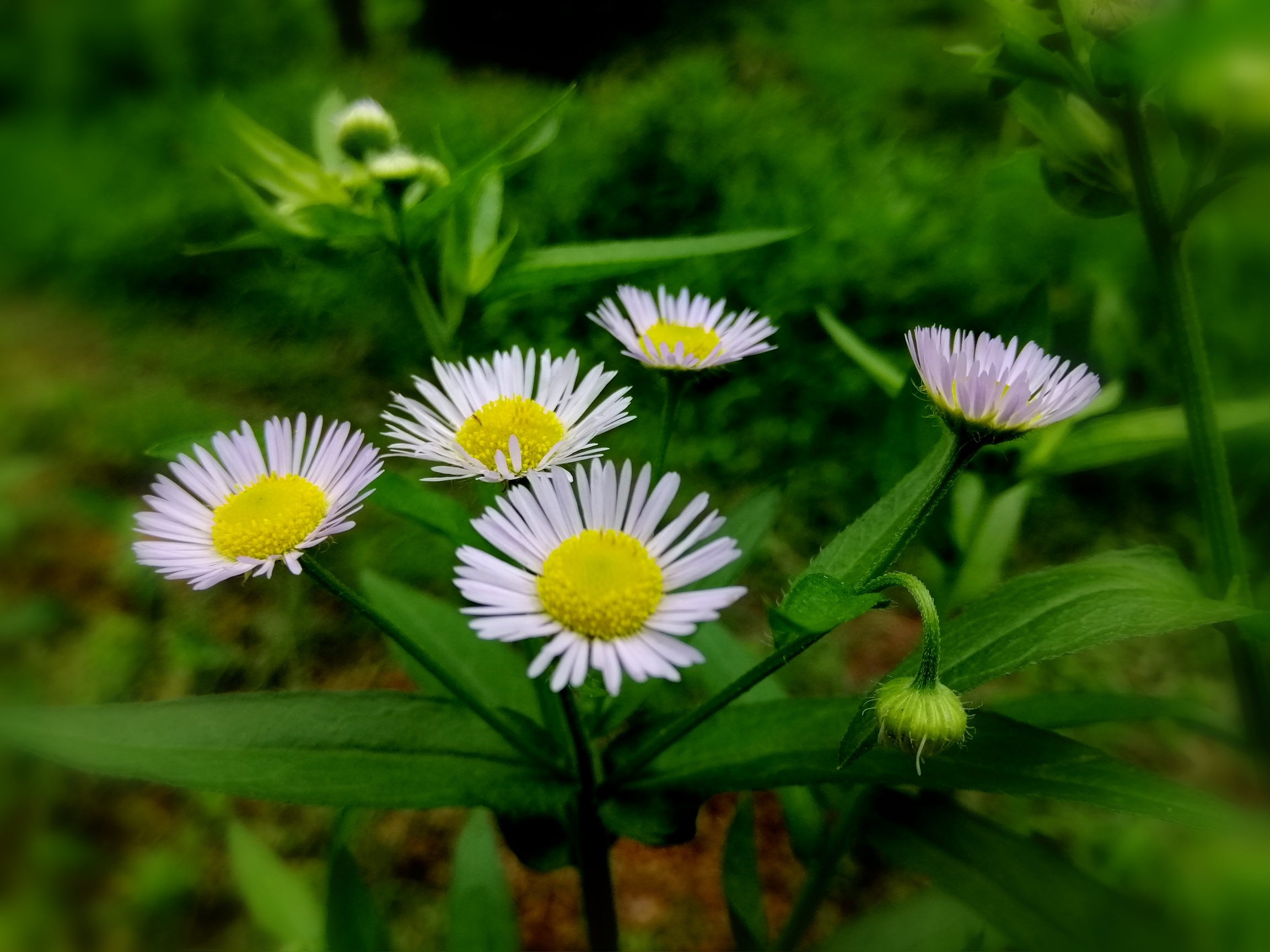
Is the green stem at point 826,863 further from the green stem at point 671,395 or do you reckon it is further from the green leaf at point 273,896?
the green leaf at point 273,896

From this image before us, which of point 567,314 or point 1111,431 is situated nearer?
point 1111,431

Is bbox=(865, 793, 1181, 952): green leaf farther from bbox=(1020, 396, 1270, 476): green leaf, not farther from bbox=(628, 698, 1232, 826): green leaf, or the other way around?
bbox=(1020, 396, 1270, 476): green leaf

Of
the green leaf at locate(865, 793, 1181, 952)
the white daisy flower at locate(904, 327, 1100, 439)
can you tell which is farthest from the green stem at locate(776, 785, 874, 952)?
A: the white daisy flower at locate(904, 327, 1100, 439)

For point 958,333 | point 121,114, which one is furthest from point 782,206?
point 121,114

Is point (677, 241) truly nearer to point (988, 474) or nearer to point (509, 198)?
point (988, 474)

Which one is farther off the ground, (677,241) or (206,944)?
(677,241)

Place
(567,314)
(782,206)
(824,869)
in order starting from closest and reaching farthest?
(824,869) < (567,314) < (782,206)

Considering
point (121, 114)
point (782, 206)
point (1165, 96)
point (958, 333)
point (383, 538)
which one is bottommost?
point (958, 333)
